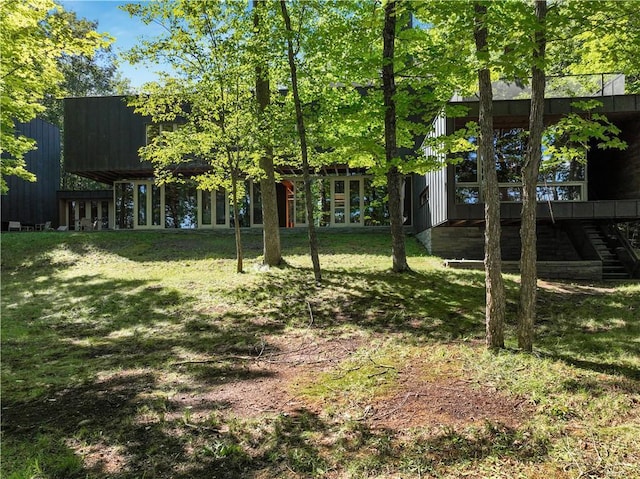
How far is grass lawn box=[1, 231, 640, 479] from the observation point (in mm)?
3076

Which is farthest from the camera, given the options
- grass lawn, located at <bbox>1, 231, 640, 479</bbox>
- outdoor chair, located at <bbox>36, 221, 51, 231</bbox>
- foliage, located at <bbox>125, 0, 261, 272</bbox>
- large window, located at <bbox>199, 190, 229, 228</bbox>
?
outdoor chair, located at <bbox>36, 221, 51, 231</bbox>

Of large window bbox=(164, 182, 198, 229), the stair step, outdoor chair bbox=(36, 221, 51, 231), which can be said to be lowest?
the stair step

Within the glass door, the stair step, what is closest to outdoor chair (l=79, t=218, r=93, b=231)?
the glass door

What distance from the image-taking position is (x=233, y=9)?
877 cm

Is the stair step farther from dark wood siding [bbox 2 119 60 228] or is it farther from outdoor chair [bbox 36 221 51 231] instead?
outdoor chair [bbox 36 221 51 231]

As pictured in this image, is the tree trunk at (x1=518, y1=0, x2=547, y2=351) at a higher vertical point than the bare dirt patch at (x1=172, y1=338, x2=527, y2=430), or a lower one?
higher

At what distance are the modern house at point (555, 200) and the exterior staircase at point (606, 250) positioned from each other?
20mm

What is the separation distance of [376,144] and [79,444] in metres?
7.31

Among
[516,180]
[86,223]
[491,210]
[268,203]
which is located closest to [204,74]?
[268,203]

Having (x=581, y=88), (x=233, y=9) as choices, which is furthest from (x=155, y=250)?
(x=581, y=88)

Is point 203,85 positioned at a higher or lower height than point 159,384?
higher

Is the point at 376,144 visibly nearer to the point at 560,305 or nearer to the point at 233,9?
the point at 233,9

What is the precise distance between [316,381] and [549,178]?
945 centimetres

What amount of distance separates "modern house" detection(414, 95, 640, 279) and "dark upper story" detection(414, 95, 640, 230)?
0.02 meters
